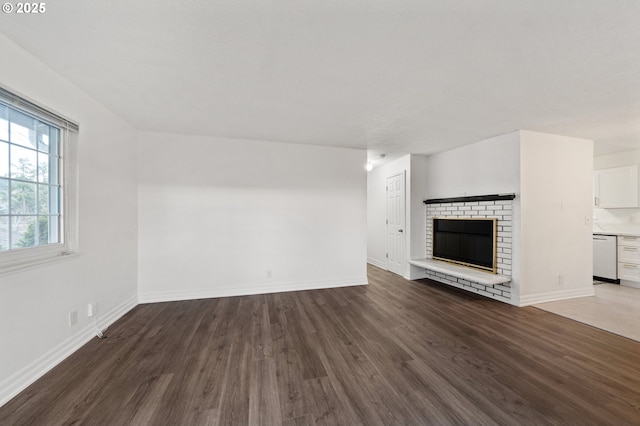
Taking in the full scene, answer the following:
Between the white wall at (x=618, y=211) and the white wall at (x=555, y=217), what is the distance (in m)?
1.57

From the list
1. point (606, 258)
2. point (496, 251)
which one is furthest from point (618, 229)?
point (496, 251)

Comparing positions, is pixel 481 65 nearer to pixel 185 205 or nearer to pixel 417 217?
pixel 417 217

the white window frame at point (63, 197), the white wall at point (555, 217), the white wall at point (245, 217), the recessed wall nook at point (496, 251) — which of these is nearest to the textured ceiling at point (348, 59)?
the white window frame at point (63, 197)

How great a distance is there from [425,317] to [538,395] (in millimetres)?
1337

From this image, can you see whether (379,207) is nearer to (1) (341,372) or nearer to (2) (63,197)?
(1) (341,372)

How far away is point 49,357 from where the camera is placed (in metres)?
2.03

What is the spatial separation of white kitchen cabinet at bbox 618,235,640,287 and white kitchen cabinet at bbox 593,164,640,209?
703mm

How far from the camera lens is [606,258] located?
15.2ft

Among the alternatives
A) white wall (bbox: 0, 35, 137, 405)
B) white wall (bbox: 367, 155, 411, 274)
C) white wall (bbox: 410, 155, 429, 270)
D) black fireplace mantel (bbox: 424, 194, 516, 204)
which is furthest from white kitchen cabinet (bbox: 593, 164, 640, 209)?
white wall (bbox: 0, 35, 137, 405)

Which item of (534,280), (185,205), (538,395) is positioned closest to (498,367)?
(538,395)

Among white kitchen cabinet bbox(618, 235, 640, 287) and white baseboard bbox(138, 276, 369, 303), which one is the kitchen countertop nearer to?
white kitchen cabinet bbox(618, 235, 640, 287)

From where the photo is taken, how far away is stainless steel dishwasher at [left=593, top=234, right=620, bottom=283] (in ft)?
14.9

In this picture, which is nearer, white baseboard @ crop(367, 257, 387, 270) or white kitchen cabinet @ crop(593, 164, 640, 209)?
white kitchen cabinet @ crop(593, 164, 640, 209)

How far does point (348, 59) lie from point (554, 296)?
434cm
